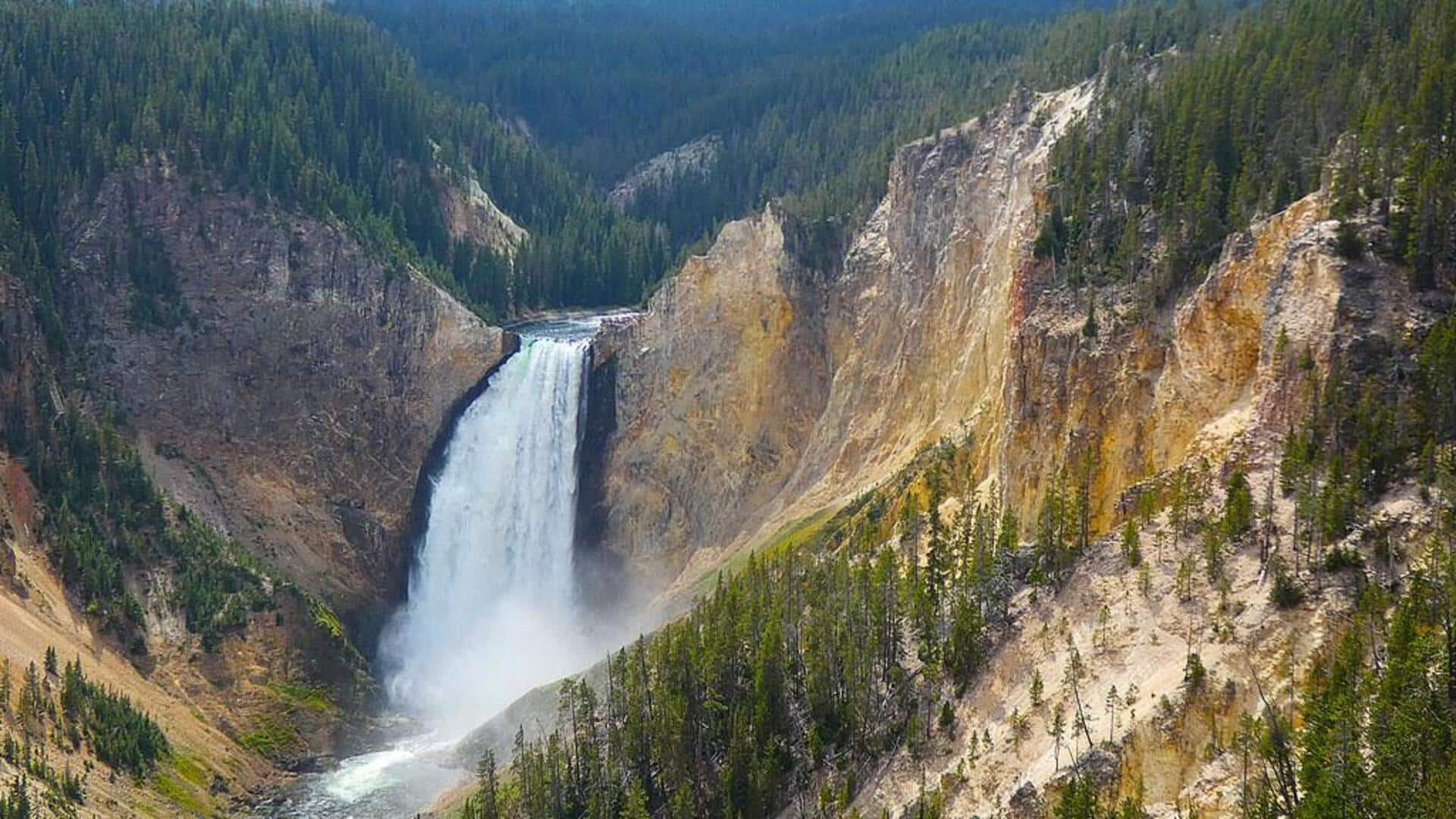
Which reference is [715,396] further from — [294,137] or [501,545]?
[294,137]

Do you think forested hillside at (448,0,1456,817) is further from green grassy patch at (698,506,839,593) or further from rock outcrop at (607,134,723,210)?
rock outcrop at (607,134,723,210)

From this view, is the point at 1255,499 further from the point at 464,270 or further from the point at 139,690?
the point at 464,270

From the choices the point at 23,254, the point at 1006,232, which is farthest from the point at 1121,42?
the point at 23,254

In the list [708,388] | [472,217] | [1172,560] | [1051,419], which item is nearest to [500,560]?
[708,388]

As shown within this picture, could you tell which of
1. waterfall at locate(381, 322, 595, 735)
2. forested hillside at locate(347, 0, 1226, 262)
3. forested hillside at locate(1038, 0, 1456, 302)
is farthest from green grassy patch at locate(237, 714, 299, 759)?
forested hillside at locate(1038, 0, 1456, 302)

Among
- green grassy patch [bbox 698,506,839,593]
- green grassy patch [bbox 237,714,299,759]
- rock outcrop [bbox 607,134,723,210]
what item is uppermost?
rock outcrop [bbox 607,134,723,210]

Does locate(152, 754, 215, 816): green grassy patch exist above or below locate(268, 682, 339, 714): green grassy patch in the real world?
above

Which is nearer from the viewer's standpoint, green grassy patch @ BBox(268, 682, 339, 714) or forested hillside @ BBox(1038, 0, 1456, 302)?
forested hillside @ BBox(1038, 0, 1456, 302)
